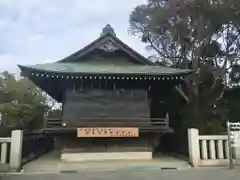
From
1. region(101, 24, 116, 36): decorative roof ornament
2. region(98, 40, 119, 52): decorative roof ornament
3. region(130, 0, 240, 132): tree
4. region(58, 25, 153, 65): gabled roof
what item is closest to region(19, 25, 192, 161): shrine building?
region(58, 25, 153, 65): gabled roof

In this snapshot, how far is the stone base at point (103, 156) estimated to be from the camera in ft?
47.0

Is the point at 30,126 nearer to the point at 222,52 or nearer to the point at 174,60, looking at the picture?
the point at 174,60

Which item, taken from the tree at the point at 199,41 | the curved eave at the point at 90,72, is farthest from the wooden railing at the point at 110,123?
the tree at the point at 199,41

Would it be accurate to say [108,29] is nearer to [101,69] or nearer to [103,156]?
[101,69]

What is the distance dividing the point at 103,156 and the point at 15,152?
172 inches

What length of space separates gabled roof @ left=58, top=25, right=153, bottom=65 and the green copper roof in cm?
60

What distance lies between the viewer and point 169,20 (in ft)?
77.6

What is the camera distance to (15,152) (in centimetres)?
1146

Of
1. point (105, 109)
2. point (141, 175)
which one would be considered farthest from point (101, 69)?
point (141, 175)

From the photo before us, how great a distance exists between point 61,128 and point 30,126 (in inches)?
451

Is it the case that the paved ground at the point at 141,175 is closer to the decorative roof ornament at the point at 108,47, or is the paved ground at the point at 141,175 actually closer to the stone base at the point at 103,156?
the stone base at the point at 103,156

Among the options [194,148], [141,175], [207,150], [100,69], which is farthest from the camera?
[100,69]

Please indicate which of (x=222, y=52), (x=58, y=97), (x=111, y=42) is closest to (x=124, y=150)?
(x=111, y=42)

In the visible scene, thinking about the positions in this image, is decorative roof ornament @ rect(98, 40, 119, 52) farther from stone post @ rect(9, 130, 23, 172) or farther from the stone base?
stone post @ rect(9, 130, 23, 172)
